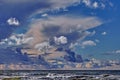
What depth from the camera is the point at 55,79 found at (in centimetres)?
15325

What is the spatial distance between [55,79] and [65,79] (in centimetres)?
415

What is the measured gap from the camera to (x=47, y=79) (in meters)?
154

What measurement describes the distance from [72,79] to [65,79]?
7.30 metres

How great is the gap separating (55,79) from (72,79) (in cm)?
1068

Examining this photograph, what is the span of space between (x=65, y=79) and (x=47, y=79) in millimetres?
7354

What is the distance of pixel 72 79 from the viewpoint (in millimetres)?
144500

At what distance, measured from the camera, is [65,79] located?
15138cm

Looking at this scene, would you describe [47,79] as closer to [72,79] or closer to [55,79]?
[55,79]

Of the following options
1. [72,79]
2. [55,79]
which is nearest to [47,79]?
[55,79]

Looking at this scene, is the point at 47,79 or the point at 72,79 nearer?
the point at 72,79
